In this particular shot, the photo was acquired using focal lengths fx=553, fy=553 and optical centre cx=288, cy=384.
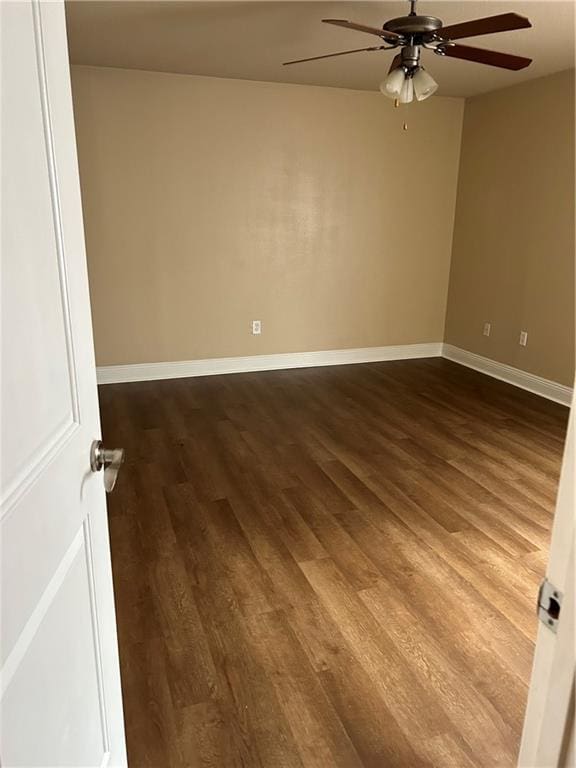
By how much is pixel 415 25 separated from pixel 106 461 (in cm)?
242

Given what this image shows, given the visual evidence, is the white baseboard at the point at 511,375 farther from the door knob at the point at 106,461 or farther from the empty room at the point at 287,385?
the door knob at the point at 106,461

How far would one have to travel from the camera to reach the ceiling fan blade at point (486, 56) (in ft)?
8.60

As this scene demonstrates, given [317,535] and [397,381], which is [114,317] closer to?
[397,381]

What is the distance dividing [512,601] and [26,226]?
2.09 meters

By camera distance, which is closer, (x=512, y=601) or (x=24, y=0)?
(x=24, y=0)

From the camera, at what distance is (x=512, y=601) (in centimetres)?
210

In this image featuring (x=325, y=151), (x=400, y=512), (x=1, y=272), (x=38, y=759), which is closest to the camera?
(x=1, y=272)

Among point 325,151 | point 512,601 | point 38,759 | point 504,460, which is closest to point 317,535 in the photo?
point 512,601

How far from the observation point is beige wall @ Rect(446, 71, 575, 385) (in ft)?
14.0

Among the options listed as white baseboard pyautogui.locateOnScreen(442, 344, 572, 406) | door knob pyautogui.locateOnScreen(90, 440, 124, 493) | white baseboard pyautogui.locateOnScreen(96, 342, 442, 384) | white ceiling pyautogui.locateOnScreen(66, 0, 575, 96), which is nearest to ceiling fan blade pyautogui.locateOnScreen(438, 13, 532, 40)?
white ceiling pyautogui.locateOnScreen(66, 0, 575, 96)

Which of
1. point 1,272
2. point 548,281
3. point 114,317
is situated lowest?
point 114,317

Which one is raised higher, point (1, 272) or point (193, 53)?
point (193, 53)

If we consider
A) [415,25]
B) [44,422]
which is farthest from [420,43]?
[44,422]

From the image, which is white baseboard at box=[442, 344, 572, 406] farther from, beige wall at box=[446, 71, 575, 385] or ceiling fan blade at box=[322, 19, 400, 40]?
ceiling fan blade at box=[322, 19, 400, 40]
